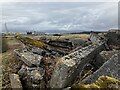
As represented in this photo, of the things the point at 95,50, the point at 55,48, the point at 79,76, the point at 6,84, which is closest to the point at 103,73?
the point at 79,76

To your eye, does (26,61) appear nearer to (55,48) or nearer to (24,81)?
(24,81)

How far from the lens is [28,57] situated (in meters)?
11.3

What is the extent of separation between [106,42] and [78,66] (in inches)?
184

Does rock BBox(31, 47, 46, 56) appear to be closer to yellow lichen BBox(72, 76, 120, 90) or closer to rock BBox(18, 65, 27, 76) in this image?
rock BBox(18, 65, 27, 76)

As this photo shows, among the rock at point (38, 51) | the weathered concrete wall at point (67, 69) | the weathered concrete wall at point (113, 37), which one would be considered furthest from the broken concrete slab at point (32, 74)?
the weathered concrete wall at point (113, 37)

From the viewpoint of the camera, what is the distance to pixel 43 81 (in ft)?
32.5

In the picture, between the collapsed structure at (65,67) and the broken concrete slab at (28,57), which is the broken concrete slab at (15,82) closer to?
the collapsed structure at (65,67)

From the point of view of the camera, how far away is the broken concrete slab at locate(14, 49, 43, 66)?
10.8m

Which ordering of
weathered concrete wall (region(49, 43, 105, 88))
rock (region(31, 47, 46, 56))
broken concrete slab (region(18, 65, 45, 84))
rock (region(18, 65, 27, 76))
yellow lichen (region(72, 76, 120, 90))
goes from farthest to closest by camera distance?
rock (region(31, 47, 46, 56)), rock (region(18, 65, 27, 76)), broken concrete slab (region(18, 65, 45, 84)), weathered concrete wall (region(49, 43, 105, 88)), yellow lichen (region(72, 76, 120, 90))

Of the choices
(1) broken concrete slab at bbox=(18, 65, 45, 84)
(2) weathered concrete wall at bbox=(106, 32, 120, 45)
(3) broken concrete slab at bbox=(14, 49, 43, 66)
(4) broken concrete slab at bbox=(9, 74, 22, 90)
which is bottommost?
(4) broken concrete slab at bbox=(9, 74, 22, 90)

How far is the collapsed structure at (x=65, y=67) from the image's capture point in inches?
375

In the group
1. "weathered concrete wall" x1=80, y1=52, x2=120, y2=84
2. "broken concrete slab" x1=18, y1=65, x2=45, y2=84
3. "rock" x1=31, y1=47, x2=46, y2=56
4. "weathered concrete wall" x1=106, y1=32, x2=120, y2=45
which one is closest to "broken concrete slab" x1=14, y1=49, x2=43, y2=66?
"broken concrete slab" x1=18, y1=65, x2=45, y2=84

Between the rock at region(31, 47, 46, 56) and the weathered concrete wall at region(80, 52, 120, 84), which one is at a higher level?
the rock at region(31, 47, 46, 56)

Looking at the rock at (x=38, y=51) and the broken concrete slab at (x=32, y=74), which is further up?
the rock at (x=38, y=51)
